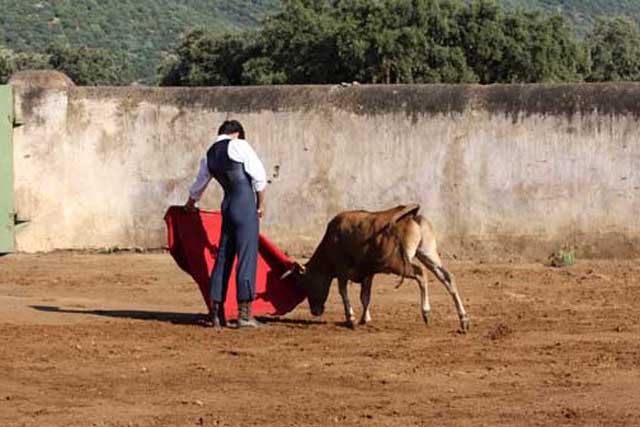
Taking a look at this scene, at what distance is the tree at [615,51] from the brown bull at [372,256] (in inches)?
1134

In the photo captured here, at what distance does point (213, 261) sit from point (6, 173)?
602 cm

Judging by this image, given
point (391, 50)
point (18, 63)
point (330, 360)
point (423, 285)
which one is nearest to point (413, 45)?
point (391, 50)

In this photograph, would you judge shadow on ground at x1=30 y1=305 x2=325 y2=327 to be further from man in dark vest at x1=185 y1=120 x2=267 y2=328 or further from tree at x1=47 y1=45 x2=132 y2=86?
tree at x1=47 y1=45 x2=132 y2=86

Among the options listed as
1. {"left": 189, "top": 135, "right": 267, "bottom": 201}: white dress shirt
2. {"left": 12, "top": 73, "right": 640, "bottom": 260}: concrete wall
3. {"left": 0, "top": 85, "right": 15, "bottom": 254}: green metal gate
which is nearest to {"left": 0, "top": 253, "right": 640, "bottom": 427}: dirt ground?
{"left": 189, "top": 135, "right": 267, "bottom": 201}: white dress shirt

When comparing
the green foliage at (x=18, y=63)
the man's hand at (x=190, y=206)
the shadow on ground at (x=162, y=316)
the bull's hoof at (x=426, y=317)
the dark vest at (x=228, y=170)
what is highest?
the dark vest at (x=228, y=170)

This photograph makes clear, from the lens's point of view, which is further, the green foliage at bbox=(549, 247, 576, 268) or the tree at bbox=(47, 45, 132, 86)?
the tree at bbox=(47, 45, 132, 86)

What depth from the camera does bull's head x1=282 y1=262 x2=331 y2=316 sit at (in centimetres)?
1367

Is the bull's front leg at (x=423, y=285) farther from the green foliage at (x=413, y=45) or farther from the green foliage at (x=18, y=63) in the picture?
the green foliage at (x=18, y=63)

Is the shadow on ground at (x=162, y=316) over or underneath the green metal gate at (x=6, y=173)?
underneath

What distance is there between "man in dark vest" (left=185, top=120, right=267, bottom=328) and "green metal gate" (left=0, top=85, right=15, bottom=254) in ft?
20.3

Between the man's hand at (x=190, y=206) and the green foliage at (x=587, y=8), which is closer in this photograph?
the man's hand at (x=190, y=206)

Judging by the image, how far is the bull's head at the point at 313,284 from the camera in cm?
1367

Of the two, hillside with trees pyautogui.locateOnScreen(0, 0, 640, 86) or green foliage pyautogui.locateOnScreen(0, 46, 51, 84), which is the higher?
hillside with trees pyautogui.locateOnScreen(0, 0, 640, 86)

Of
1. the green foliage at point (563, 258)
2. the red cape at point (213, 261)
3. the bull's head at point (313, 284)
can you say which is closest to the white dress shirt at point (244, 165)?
the red cape at point (213, 261)
